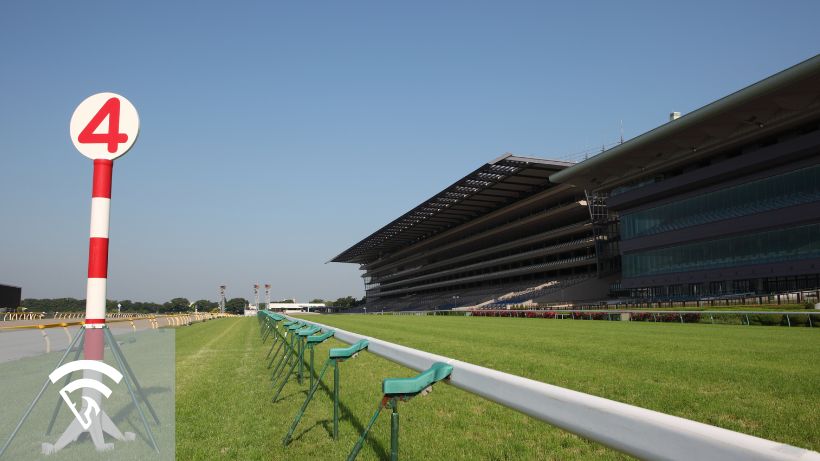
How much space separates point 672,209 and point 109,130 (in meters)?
51.5

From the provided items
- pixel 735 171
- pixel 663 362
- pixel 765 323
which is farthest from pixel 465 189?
pixel 663 362

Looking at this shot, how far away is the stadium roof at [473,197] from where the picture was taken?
2382 inches

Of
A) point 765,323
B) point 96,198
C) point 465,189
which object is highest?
point 465,189

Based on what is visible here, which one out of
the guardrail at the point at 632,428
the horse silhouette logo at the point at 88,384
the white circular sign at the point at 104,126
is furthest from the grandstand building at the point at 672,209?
the horse silhouette logo at the point at 88,384

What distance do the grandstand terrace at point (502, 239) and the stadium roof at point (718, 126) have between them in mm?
8887

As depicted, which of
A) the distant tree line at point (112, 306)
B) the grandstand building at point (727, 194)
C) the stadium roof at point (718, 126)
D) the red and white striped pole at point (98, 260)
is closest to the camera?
the red and white striped pole at point (98, 260)

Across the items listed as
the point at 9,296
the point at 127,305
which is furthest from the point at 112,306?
the point at 9,296

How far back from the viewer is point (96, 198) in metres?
5.20

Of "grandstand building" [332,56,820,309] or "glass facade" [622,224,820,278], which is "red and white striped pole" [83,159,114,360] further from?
"glass facade" [622,224,820,278]

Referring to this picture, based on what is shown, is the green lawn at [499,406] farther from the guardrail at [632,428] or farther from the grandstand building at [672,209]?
the grandstand building at [672,209]

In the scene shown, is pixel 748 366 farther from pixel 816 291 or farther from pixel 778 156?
pixel 778 156

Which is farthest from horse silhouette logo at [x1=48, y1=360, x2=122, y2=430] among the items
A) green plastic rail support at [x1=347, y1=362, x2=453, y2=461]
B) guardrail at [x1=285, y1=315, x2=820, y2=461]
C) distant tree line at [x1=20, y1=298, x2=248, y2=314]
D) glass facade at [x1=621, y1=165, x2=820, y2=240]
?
distant tree line at [x1=20, y1=298, x2=248, y2=314]

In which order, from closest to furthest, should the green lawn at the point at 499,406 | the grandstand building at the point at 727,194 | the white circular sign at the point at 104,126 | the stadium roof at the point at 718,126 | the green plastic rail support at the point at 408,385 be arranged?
the green plastic rail support at the point at 408,385, the green lawn at the point at 499,406, the white circular sign at the point at 104,126, the stadium roof at the point at 718,126, the grandstand building at the point at 727,194

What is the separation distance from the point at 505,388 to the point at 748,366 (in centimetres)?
864
